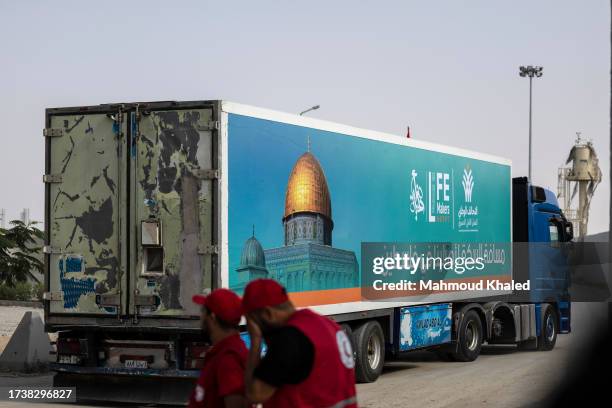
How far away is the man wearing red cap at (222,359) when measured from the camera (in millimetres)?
4750

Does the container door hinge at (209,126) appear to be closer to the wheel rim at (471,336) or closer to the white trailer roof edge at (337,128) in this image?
the white trailer roof edge at (337,128)

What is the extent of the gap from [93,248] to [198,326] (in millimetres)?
1657

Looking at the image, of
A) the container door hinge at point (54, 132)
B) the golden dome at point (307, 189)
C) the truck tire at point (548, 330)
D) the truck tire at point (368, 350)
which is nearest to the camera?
the container door hinge at point (54, 132)

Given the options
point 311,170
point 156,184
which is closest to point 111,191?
point 156,184

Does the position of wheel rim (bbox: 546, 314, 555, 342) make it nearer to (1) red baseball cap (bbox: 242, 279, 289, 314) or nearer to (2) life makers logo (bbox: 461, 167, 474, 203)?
(2) life makers logo (bbox: 461, 167, 474, 203)

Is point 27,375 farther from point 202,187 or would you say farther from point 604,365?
point 604,365

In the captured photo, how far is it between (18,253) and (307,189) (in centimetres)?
2353

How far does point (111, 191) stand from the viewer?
39.8 ft

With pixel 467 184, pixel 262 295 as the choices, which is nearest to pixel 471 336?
pixel 467 184

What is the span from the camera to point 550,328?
21375 millimetres

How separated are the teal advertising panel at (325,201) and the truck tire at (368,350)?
2.32ft

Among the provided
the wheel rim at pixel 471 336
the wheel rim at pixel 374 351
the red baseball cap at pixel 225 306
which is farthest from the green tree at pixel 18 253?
the red baseball cap at pixel 225 306

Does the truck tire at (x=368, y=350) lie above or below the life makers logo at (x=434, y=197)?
below

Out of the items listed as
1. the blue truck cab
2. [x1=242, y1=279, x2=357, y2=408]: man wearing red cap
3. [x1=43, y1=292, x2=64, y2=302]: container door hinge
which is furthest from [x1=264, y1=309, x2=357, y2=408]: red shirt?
the blue truck cab
